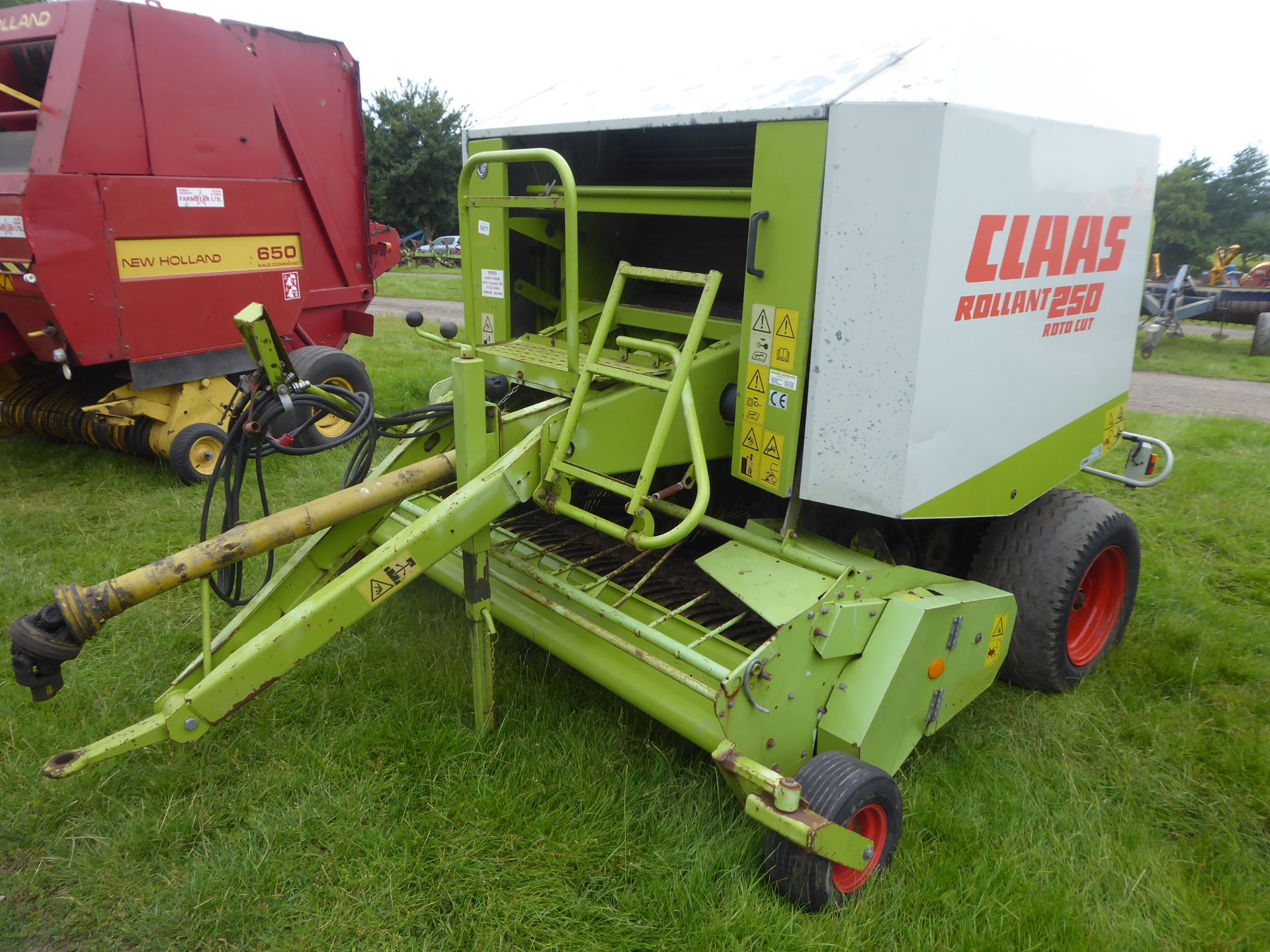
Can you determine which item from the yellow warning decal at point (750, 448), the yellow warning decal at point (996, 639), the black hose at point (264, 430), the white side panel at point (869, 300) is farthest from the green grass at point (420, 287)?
the yellow warning decal at point (996, 639)

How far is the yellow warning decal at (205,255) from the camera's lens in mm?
4844

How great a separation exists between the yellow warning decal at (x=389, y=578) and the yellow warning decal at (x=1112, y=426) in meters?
2.92

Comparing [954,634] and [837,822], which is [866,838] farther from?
[954,634]

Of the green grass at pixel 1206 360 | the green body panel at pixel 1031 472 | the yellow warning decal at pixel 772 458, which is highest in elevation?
the yellow warning decal at pixel 772 458

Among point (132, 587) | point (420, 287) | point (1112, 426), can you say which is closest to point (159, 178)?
point (132, 587)

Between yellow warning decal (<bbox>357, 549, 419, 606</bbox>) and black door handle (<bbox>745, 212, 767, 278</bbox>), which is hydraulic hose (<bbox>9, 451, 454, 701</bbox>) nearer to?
yellow warning decal (<bbox>357, 549, 419, 606</bbox>)

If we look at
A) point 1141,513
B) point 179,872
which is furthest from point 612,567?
point 1141,513

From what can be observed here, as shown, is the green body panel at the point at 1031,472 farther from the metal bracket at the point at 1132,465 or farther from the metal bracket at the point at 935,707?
the metal bracket at the point at 935,707

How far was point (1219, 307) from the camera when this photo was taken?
13359 mm

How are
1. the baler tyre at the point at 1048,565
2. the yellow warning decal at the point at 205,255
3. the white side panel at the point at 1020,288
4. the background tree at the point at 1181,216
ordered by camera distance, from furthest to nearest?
the background tree at the point at 1181,216 < the yellow warning decal at the point at 205,255 < the baler tyre at the point at 1048,565 < the white side panel at the point at 1020,288

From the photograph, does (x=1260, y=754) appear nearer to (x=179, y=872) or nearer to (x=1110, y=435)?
(x=1110, y=435)

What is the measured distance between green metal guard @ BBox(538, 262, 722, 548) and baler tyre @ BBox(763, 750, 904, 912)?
0.76m

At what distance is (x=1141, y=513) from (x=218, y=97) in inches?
246

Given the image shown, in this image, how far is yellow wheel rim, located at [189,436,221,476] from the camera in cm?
523
